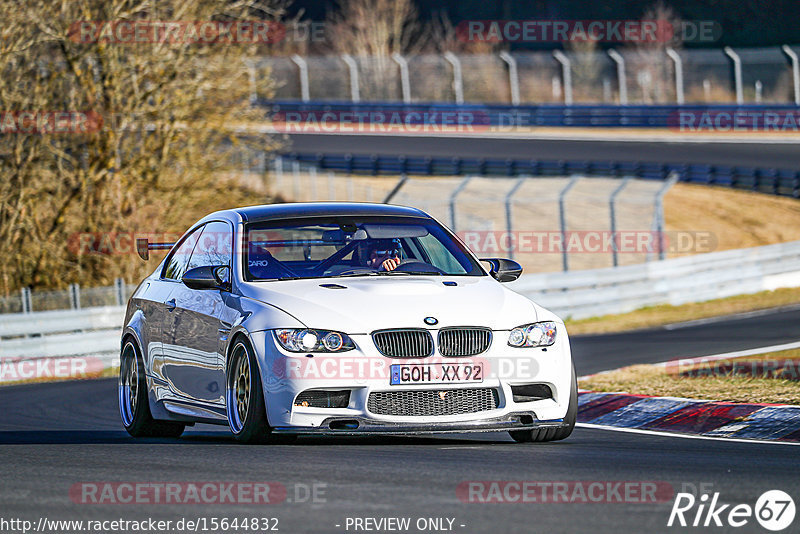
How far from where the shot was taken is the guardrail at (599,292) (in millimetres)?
19172

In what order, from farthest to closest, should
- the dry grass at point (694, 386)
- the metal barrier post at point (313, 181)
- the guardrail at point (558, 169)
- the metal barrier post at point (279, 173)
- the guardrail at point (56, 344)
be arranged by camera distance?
the metal barrier post at point (279, 173) → the metal barrier post at point (313, 181) → the guardrail at point (558, 169) → the guardrail at point (56, 344) → the dry grass at point (694, 386)

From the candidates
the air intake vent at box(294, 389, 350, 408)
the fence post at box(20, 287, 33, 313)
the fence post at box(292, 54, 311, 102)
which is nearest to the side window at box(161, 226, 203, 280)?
the air intake vent at box(294, 389, 350, 408)

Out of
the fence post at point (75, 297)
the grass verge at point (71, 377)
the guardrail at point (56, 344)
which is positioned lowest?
the grass verge at point (71, 377)

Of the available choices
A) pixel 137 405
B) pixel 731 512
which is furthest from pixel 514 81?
pixel 731 512

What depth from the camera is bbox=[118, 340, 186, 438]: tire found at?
10070 millimetres

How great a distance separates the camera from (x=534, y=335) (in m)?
8.51

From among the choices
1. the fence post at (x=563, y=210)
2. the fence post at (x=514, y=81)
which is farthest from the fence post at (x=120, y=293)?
the fence post at (x=514, y=81)

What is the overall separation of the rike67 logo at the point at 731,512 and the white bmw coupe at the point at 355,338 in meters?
2.30

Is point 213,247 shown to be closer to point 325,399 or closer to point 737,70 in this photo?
point 325,399

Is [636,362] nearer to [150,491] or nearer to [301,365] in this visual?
[301,365]

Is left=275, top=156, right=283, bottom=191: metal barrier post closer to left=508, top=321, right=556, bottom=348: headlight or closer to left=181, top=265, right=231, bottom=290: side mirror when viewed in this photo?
left=181, top=265, right=231, bottom=290: side mirror

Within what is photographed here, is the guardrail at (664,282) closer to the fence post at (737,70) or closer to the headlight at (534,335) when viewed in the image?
the headlight at (534,335)

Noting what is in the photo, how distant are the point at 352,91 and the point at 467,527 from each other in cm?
4884

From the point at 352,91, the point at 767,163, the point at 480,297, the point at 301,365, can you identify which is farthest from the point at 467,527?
the point at 352,91
